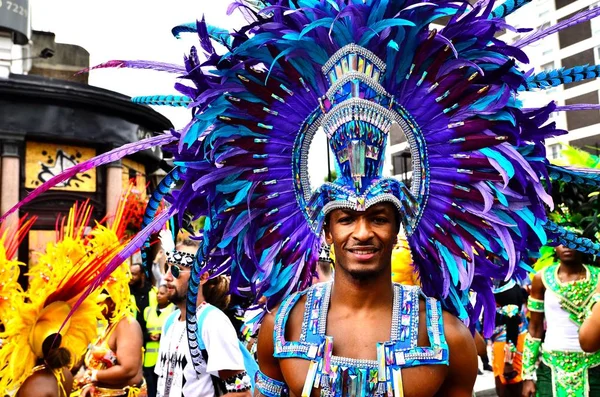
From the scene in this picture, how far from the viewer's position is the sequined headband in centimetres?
403

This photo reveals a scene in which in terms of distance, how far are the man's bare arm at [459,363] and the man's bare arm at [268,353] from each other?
628 millimetres

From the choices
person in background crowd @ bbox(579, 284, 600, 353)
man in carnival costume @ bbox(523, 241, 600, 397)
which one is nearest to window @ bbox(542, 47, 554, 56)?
man in carnival costume @ bbox(523, 241, 600, 397)

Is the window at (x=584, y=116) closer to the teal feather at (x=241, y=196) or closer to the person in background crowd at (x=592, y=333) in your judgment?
the person in background crowd at (x=592, y=333)

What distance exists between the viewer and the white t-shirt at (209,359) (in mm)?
3566

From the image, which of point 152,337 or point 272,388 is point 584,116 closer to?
point 152,337

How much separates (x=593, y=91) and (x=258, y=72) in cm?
2592

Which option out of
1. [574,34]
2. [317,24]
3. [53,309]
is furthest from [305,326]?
→ [574,34]

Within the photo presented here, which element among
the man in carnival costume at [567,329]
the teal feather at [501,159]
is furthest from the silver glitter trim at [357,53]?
the man in carnival costume at [567,329]

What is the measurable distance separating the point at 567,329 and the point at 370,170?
393 cm

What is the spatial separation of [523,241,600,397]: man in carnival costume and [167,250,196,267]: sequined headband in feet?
10.6

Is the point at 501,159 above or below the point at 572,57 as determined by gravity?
below

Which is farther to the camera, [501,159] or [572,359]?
[572,359]

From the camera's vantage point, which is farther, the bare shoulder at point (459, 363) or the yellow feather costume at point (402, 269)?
the yellow feather costume at point (402, 269)

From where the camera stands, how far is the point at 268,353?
2385mm
